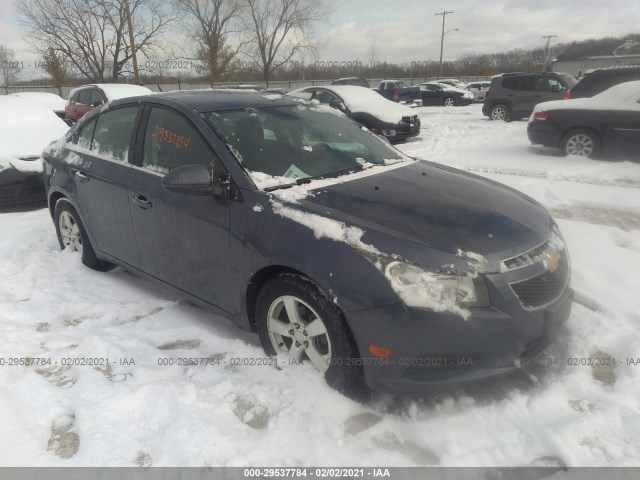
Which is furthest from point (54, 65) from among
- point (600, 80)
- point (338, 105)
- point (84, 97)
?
point (600, 80)

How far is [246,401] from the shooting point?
2543mm

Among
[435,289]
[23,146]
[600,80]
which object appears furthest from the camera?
[600,80]

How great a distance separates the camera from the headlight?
2162 mm

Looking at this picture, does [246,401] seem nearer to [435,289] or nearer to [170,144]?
[435,289]

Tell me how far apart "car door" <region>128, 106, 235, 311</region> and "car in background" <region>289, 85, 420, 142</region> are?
7.60 metres

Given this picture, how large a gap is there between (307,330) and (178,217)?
1.19 m

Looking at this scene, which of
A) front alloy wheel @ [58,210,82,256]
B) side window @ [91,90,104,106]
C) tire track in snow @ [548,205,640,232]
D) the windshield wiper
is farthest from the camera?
side window @ [91,90,104,106]

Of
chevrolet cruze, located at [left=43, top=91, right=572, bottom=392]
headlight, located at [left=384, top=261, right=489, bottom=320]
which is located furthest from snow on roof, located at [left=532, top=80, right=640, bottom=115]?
headlight, located at [left=384, top=261, right=489, bottom=320]

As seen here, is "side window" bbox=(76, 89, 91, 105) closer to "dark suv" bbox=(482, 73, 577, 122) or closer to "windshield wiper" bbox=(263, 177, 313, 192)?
"dark suv" bbox=(482, 73, 577, 122)

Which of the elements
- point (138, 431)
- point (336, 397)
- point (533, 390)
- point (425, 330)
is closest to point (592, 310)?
point (533, 390)

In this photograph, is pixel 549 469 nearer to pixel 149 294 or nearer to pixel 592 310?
pixel 592 310

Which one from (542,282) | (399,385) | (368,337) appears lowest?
(399,385)

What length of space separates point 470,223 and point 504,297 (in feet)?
1.47

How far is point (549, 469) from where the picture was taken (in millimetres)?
2061
